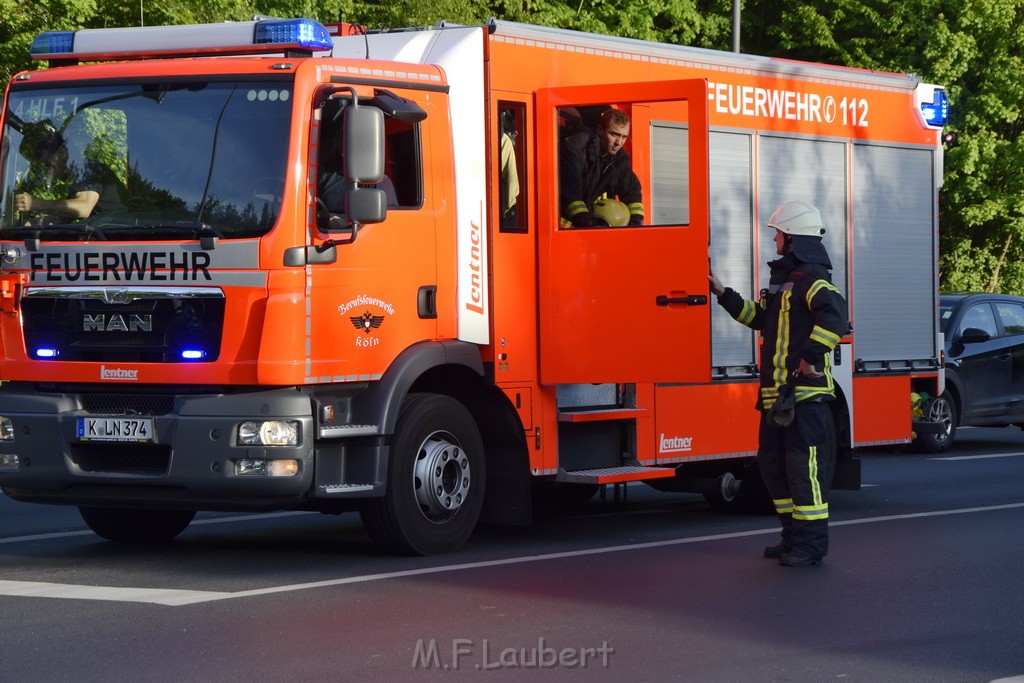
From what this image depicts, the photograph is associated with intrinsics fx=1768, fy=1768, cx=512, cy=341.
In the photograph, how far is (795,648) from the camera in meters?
7.18

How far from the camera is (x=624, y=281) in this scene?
34.0 feet

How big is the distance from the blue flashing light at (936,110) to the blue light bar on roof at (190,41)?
5.60m

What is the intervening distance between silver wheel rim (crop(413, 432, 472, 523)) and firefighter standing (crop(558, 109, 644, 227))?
1685mm

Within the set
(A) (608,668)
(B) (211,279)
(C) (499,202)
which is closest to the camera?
(A) (608,668)

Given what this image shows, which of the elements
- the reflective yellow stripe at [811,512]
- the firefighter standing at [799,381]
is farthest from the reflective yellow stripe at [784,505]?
the reflective yellow stripe at [811,512]

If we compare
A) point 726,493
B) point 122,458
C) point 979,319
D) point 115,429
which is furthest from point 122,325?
point 979,319

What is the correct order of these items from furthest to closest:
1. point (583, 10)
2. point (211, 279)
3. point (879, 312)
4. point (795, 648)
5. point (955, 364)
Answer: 1. point (583, 10)
2. point (955, 364)
3. point (879, 312)
4. point (211, 279)
5. point (795, 648)

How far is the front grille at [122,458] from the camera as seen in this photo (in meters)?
9.02

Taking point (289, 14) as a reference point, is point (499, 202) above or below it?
below

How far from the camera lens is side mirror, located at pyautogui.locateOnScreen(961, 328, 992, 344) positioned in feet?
61.6

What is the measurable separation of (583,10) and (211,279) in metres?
23.4

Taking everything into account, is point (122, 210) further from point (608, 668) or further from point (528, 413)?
point (608, 668)

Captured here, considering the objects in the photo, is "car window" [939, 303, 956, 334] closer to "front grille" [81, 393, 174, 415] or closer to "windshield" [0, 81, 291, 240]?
"windshield" [0, 81, 291, 240]

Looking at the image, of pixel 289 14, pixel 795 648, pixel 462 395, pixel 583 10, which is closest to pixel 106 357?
pixel 462 395
